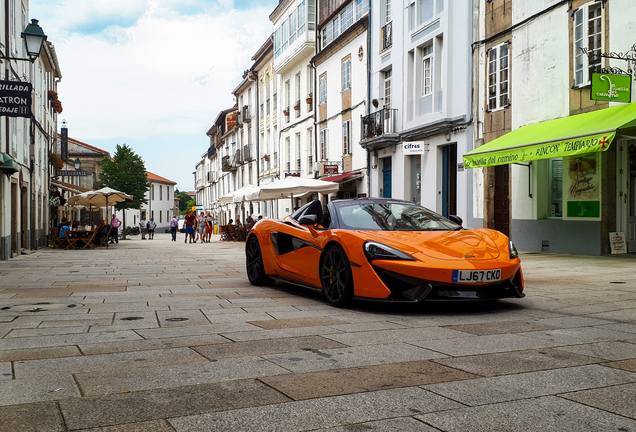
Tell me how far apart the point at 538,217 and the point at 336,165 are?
14.8 m

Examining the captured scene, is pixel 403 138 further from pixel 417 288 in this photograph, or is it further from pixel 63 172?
pixel 417 288

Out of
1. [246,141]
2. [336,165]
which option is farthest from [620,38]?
[246,141]

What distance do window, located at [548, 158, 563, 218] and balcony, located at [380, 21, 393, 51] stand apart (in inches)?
439

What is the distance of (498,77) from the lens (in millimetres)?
18297

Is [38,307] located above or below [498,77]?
below

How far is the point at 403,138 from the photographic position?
24.0 meters

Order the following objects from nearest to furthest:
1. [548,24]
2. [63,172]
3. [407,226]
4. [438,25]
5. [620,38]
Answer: [407,226] < [620,38] < [548,24] < [438,25] < [63,172]

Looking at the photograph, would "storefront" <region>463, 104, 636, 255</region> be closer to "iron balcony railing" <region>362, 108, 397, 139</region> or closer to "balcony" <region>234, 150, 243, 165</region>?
"iron balcony railing" <region>362, 108, 397, 139</region>

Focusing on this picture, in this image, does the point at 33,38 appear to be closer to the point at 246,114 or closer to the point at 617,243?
the point at 617,243

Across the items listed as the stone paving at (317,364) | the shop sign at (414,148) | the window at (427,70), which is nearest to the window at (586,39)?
the shop sign at (414,148)

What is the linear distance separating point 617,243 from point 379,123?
12.9 metres

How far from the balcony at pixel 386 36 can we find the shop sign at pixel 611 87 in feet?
44.9

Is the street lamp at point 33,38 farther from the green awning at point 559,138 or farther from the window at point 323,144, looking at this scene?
the window at point 323,144

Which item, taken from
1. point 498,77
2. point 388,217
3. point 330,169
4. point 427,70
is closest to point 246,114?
point 330,169
